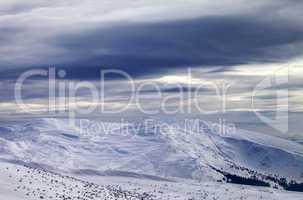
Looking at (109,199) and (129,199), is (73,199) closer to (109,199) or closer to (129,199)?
(109,199)

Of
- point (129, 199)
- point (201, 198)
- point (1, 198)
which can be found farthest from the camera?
point (201, 198)

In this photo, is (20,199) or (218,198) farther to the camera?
(218,198)

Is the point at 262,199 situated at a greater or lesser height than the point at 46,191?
lesser

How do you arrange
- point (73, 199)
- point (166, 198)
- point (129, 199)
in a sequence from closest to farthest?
point (73, 199), point (129, 199), point (166, 198)

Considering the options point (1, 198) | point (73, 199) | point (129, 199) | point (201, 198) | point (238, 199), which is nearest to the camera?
point (1, 198)

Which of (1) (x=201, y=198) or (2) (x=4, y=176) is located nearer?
(2) (x=4, y=176)

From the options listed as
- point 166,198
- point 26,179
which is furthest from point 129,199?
point 166,198

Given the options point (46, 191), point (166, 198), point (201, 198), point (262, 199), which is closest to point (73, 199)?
point (46, 191)

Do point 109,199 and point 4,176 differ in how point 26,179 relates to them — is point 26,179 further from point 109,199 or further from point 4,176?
point 109,199

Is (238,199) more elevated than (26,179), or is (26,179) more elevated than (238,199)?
(26,179)

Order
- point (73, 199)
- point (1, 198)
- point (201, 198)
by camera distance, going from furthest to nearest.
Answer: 1. point (201, 198)
2. point (73, 199)
3. point (1, 198)
